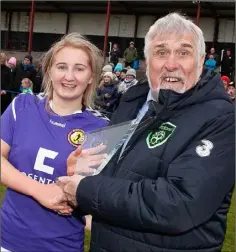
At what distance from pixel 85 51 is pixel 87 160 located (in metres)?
0.61

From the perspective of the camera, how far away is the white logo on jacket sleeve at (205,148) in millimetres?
1537

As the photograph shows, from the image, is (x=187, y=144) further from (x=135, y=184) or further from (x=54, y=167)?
(x=54, y=167)

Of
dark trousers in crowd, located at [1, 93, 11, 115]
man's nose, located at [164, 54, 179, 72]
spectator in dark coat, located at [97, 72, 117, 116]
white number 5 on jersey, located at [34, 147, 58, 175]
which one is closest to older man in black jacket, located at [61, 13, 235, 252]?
man's nose, located at [164, 54, 179, 72]

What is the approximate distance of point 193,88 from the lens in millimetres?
1730

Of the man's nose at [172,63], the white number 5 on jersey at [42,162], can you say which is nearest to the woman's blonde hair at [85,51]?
the white number 5 on jersey at [42,162]

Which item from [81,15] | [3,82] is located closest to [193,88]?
[3,82]

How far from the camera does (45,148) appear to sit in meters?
2.09

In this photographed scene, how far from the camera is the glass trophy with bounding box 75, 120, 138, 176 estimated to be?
1.80 meters

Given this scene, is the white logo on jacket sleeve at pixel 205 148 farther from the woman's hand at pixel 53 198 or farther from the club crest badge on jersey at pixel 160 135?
the woman's hand at pixel 53 198

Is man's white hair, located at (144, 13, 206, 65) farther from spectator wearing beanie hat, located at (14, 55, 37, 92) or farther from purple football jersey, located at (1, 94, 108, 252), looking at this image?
spectator wearing beanie hat, located at (14, 55, 37, 92)

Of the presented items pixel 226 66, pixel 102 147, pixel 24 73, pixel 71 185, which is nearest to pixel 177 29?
pixel 102 147

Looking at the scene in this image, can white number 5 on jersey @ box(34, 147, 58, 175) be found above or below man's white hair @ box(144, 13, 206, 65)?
below

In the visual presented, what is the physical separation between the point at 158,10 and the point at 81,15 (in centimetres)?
436

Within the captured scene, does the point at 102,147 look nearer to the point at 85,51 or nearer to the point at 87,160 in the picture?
the point at 87,160
